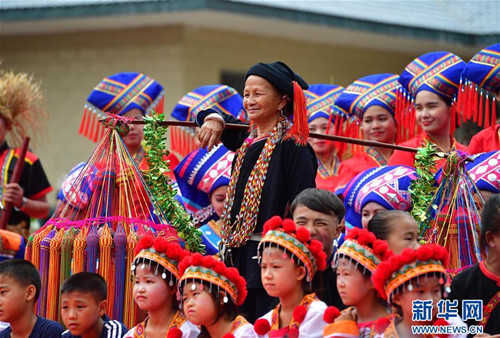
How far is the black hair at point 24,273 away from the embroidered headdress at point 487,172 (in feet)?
8.14

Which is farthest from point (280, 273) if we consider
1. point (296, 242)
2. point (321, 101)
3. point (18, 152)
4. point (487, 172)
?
point (18, 152)

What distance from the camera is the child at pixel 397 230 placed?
16.8 feet

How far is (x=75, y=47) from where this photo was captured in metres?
12.4

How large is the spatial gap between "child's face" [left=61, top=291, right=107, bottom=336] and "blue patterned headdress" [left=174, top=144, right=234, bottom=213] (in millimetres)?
1462

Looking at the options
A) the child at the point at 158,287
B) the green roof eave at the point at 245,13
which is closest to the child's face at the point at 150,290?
the child at the point at 158,287

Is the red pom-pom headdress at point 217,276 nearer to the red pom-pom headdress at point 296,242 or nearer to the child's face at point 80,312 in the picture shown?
the red pom-pom headdress at point 296,242

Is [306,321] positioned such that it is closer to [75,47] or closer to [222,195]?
[222,195]

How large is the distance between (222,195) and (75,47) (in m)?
6.26

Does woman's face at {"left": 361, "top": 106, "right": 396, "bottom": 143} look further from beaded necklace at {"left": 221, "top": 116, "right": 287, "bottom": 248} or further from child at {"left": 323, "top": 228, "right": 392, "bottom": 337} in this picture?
child at {"left": 323, "top": 228, "right": 392, "bottom": 337}

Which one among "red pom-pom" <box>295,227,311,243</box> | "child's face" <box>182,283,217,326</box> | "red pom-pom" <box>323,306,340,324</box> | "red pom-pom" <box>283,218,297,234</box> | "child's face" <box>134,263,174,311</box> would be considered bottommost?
"red pom-pom" <box>323,306,340,324</box>

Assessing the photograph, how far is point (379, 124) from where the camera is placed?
7258 mm

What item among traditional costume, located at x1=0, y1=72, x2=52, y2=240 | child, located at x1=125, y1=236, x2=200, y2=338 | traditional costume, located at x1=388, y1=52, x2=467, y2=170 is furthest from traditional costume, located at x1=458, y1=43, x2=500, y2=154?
traditional costume, located at x1=0, y1=72, x2=52, y2=240

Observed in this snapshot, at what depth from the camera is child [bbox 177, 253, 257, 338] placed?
4988 mm

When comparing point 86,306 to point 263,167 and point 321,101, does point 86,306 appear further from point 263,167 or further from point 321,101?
point 321,101
